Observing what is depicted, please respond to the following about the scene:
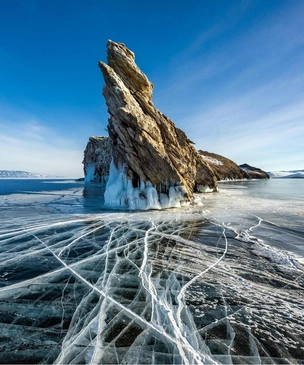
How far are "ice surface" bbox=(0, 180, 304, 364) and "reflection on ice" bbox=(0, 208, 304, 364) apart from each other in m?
0.02

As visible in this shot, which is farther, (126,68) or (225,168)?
(225,168)

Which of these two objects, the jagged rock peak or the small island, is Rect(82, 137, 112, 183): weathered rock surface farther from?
the small island

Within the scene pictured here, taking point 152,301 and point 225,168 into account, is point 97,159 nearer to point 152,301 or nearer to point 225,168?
point 225,168

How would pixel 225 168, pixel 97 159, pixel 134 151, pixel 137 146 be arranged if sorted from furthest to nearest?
1. pixel 225 168
2. pixel 97 159
3. pixel 134 151
4. pixel 137 146

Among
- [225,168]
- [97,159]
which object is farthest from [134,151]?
[225,168]

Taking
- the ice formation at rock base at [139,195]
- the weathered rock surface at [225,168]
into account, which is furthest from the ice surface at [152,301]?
the weathered rock surface at [225,168]

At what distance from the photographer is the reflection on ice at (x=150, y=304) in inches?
117

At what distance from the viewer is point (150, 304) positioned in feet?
13.3

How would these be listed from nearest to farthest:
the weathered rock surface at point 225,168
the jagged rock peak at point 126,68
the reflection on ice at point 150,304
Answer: the reflection on ice at point 150,304
the jagged rock peak at point 126,68
the weathered rock surface at point 225,168

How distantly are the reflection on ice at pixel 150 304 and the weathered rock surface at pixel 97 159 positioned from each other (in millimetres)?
60582

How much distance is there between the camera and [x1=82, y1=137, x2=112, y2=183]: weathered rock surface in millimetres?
68000

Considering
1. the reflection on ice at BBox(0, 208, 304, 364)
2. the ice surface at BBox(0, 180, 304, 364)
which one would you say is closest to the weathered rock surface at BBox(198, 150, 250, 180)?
the ice surface at BBox(0, 180, 304, 364)

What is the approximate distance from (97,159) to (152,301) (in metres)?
75.8

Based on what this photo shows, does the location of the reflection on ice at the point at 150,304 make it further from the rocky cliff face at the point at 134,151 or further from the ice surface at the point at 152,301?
the rocky cliff face at the point at 134,151
